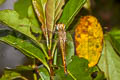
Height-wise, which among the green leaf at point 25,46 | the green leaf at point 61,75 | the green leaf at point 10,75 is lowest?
the green leaf at point 10,75

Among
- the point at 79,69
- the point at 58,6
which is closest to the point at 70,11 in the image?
the point at 58,6

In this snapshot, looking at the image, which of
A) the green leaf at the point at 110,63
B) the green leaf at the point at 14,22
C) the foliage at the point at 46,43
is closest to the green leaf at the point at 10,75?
the foliage at the point at 46,43

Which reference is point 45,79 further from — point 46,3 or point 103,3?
point 103,3

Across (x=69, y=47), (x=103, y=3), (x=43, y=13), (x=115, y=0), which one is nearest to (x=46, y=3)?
(x=43, y=13)

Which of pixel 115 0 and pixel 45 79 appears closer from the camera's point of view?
pixel 45 79

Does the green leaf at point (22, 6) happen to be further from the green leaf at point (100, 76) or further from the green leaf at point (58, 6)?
the green leaf at point (100, 76)

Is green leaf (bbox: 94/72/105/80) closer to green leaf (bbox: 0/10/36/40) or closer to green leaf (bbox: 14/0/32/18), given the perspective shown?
green leaf (bbox: 0/10/36/40)
